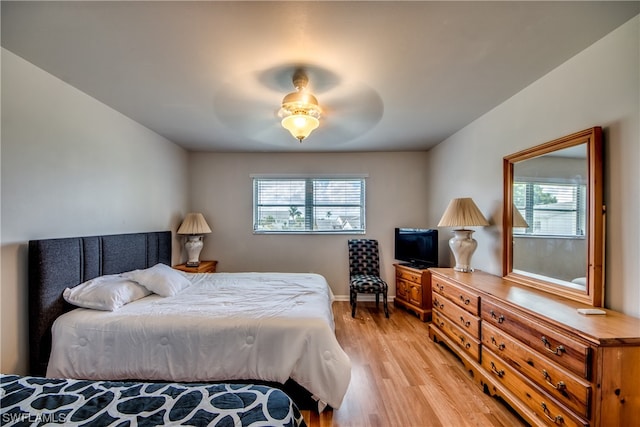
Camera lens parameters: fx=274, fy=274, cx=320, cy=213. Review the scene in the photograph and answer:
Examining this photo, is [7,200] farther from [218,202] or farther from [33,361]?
[218,202]

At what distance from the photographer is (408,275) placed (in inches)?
156

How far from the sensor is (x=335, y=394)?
1856 mm

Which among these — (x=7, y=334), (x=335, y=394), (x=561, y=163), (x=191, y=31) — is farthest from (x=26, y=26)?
(x=561, y=163)

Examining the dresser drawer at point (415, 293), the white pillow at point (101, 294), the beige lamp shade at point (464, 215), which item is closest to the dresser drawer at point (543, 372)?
the beige lamp shade at point (464, 215)

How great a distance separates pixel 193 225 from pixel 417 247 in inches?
129

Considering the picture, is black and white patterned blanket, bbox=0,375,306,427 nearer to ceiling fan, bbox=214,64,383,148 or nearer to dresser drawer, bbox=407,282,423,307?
ceiling fan, bbox=214,64,383,148

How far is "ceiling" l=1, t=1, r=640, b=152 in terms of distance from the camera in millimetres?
1479

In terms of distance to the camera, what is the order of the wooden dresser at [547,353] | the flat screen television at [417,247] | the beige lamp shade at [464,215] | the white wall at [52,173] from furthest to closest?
the flat screen television at [417,247]
the beige lamp shade at [464,215]
the white wall at [52,173]
the wooden dresser at [547,353]

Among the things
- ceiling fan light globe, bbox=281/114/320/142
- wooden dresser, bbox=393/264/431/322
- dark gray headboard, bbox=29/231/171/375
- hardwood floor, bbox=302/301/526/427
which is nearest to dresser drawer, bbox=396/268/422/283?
wooden dresser, bbox=393/264/431/322

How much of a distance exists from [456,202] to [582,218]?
47.4 inches

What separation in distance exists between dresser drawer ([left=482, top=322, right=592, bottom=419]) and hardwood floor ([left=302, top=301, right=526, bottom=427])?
400 mm

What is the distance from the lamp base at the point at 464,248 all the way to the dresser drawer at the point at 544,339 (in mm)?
857

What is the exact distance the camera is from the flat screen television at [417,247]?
3.77 metres

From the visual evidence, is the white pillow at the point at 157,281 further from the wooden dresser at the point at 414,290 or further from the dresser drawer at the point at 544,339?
the wooden dresser at the point at 414,290
